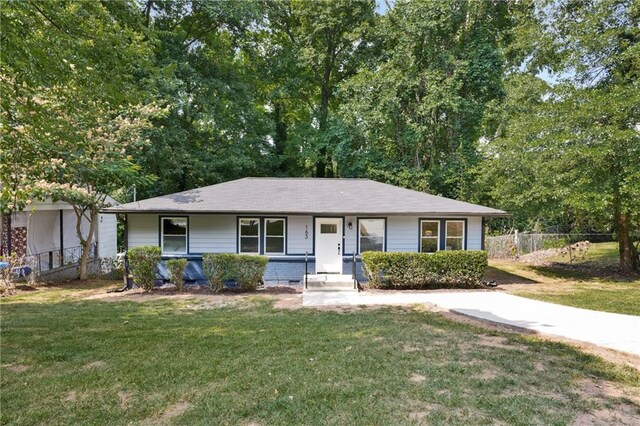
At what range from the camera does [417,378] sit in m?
4.32

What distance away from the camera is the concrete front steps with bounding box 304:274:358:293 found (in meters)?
10.7

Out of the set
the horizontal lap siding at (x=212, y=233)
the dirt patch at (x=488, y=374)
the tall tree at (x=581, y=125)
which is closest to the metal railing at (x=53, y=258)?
the horizontal lap siding at (x=212, y=233)

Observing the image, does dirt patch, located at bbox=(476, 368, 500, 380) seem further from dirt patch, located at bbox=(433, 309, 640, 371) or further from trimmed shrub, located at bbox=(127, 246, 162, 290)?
trimmed shrub, located at bbox=(127, 246, 162, 290)

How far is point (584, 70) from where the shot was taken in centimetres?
1359

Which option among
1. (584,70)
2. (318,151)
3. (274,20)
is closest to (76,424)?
(584,70)

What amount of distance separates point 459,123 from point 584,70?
20.9ft

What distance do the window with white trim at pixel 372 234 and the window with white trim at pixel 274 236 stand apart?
258 centimetres

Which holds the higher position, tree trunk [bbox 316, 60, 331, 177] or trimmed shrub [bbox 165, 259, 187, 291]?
tree trunk [bbox 316, 60, 331, 177]

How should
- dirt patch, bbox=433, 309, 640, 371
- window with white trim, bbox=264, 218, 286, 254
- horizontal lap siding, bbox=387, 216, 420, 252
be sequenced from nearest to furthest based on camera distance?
1. dirt patch, bbox=433, 309, 640, 371
2. window with white trim, bbox=264, 218, 286, 254
3. horizontal lap siding, bbox=387, 216, 420, 252

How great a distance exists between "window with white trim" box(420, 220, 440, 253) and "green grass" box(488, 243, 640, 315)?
2.43 meters

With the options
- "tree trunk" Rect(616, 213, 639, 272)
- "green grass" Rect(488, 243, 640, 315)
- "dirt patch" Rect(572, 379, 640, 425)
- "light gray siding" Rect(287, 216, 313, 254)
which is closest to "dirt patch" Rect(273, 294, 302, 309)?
"light gray siding" Rect(287, 216, 313, 254)

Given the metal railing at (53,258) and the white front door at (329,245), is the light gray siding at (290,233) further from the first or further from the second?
the metal railing at (53,258)

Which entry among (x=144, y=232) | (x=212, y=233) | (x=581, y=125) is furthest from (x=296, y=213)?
(x=581, y=125)

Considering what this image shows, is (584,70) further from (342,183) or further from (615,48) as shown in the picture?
(342,183)
